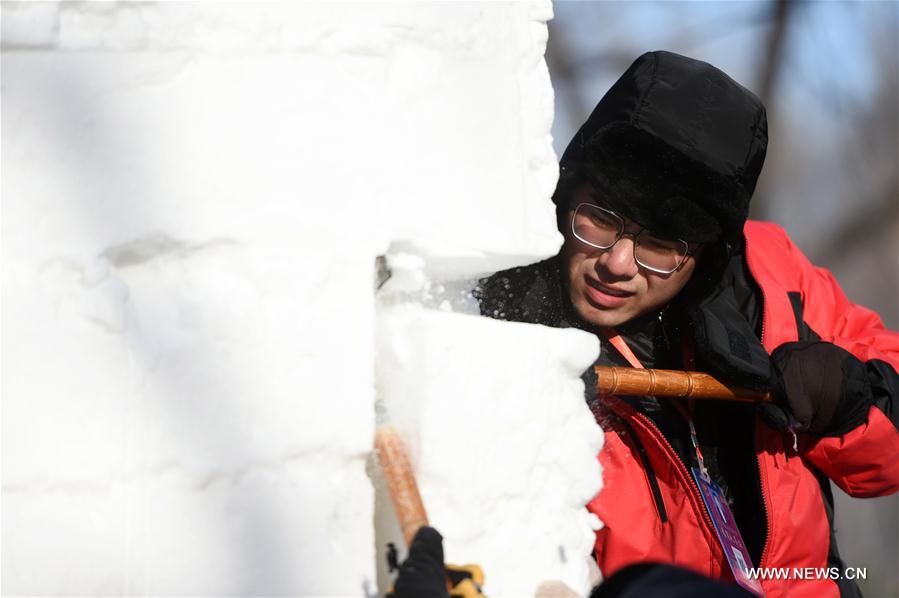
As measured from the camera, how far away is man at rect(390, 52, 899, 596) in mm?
1687

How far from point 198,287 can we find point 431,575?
1.31ft

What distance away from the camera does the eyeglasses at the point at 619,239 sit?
176cm

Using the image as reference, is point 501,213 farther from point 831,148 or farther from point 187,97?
point 831,148

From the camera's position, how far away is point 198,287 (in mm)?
901

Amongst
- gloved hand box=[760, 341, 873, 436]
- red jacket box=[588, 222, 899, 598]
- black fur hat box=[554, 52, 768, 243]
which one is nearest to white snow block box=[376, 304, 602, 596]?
black fur hat box=[554, 52, 768, 243]

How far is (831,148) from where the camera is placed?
17.9 feet

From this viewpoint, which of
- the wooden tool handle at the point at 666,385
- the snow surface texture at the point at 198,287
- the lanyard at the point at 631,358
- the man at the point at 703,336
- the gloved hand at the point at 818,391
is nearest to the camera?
the snow surface texture at the point at 198,287

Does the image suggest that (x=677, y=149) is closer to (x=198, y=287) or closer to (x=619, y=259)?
(x=619, y=259)

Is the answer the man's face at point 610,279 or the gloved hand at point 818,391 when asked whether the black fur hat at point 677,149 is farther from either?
the gloved hand at point 818,391

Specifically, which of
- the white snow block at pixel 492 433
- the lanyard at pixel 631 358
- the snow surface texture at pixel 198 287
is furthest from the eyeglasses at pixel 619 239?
the snow surface texture at pixel 198 287

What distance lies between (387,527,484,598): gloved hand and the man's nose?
37.8 inches

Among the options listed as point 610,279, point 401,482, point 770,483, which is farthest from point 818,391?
point 401,482

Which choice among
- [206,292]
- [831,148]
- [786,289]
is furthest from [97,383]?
[831,148]

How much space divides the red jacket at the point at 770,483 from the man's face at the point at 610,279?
213 millimetres
